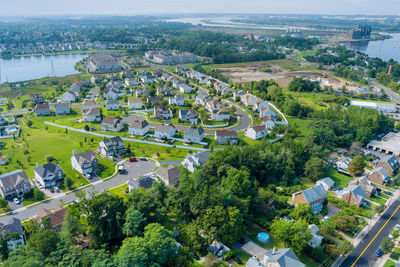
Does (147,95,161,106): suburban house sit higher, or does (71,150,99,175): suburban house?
(147,95,161,106): suburban house

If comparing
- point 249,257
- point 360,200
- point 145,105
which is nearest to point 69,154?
point 145,105

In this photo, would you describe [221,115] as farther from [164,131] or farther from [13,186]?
[13,186]

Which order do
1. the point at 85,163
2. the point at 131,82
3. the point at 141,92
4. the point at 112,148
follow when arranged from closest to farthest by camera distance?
the point at 85,163 → the point at 112,148 → the point at 141,92 → the point at 131,82

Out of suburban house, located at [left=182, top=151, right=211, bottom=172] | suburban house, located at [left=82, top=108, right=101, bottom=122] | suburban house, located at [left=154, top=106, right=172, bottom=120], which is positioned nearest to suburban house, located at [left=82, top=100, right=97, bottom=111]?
suburban house, located at [left=82, top=108, right=101, bottom=122]

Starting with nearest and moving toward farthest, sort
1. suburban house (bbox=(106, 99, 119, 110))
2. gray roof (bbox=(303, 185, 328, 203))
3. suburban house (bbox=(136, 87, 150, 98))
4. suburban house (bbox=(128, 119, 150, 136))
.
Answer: gray roof (bbox=(303, 185, 328, 203)) < suburban house (bbox=(128, 119, 150, 136)) < suburban house (bbox=(106, 99, 119, 110)) < suburban house (bbox=(136, 87, 150, 98))

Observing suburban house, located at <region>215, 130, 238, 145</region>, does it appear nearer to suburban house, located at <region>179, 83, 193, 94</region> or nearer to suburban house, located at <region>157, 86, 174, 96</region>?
suburban house, located at <region>157, 86, 174, 96</region>

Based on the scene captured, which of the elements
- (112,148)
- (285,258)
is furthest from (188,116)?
(285,258)
